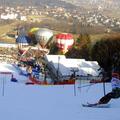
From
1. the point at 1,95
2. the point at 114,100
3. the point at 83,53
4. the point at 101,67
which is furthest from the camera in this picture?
the point at 83,53

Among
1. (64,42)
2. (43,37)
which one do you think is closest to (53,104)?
(64,42)

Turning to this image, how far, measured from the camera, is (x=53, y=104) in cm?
762

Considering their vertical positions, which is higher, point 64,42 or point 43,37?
point 64,42

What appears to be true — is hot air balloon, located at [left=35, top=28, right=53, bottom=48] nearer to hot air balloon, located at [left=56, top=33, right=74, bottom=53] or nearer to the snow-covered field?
hot air balloon, located at [left=56, top=33, right=74, bottom=53]

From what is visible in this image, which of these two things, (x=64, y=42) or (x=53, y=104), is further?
(x=64, y=42)

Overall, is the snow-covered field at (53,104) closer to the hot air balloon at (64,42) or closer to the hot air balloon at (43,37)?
the hot air balloon at (64,42)

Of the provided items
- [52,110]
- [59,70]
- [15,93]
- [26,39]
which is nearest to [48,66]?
[59,70]

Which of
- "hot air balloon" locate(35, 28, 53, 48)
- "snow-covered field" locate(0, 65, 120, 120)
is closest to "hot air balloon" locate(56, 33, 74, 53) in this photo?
"hot air balloon" locate(35, 28, 53, 48)

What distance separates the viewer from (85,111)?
6.89m

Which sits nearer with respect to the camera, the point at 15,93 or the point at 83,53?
the point at 15,93

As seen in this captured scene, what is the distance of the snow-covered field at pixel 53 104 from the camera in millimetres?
6480

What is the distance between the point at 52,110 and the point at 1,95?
192 cm

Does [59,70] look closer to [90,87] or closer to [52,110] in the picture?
[90,87]

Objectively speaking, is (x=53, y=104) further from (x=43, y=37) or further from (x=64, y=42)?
(x=43, y=37)
